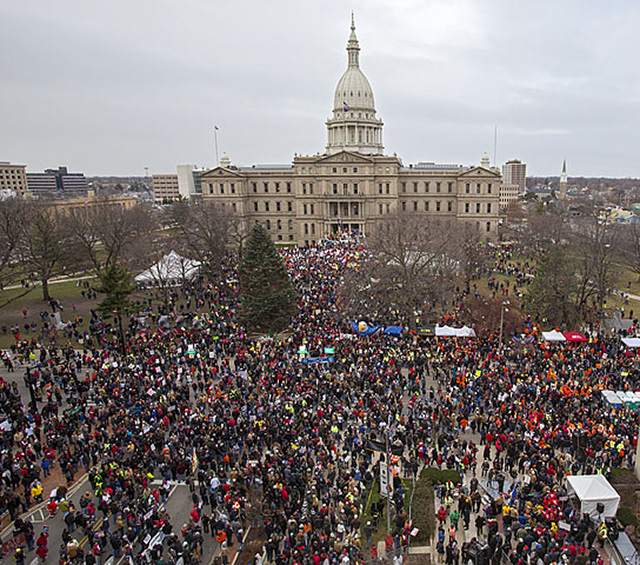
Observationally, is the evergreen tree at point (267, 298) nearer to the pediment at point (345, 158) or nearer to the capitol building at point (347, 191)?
the capitol building at point (347, 191)

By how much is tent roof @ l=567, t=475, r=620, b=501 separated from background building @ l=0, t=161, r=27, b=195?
15125cm

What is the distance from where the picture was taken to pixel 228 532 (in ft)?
46.4

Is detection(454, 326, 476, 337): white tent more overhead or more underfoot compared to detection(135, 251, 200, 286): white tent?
more underfoot

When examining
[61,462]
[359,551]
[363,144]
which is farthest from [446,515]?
[363,144]

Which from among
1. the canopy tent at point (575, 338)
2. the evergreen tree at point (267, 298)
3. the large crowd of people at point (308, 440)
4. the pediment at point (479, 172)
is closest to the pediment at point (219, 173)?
the pediment at point (479, 172)

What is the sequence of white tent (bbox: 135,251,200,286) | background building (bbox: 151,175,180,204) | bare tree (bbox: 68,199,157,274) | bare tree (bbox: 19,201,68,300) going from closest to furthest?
white tent (bbox: 135,251,200,286)
bare tree (bbox: 19,201,68,300)
bare tree (bbox: 68,199,157,274)
background building (bbox: 151,175,180,204)

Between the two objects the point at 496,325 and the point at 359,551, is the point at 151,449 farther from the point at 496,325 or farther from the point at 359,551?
the point at 496,325

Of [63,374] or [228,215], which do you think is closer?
[63,374]

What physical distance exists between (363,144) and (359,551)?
80847 millimetres

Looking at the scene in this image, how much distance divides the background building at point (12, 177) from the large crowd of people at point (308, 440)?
130 m

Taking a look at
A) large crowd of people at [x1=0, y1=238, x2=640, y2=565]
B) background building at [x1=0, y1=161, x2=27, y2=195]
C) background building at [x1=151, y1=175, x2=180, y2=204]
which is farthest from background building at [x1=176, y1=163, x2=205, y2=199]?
large crowd of people at [x1=0, y1=238, x2=640, y2=565]

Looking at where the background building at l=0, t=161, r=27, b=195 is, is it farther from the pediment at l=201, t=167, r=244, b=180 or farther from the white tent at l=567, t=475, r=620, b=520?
the white tent at l=567, t=475, r=620, b=520

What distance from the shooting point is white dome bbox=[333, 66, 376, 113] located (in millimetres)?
85375

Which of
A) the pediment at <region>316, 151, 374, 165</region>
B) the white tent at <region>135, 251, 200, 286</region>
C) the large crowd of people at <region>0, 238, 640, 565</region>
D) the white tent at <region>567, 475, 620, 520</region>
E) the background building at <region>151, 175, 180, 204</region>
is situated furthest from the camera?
the background building at <region>151, 175, 180, 204</region>
